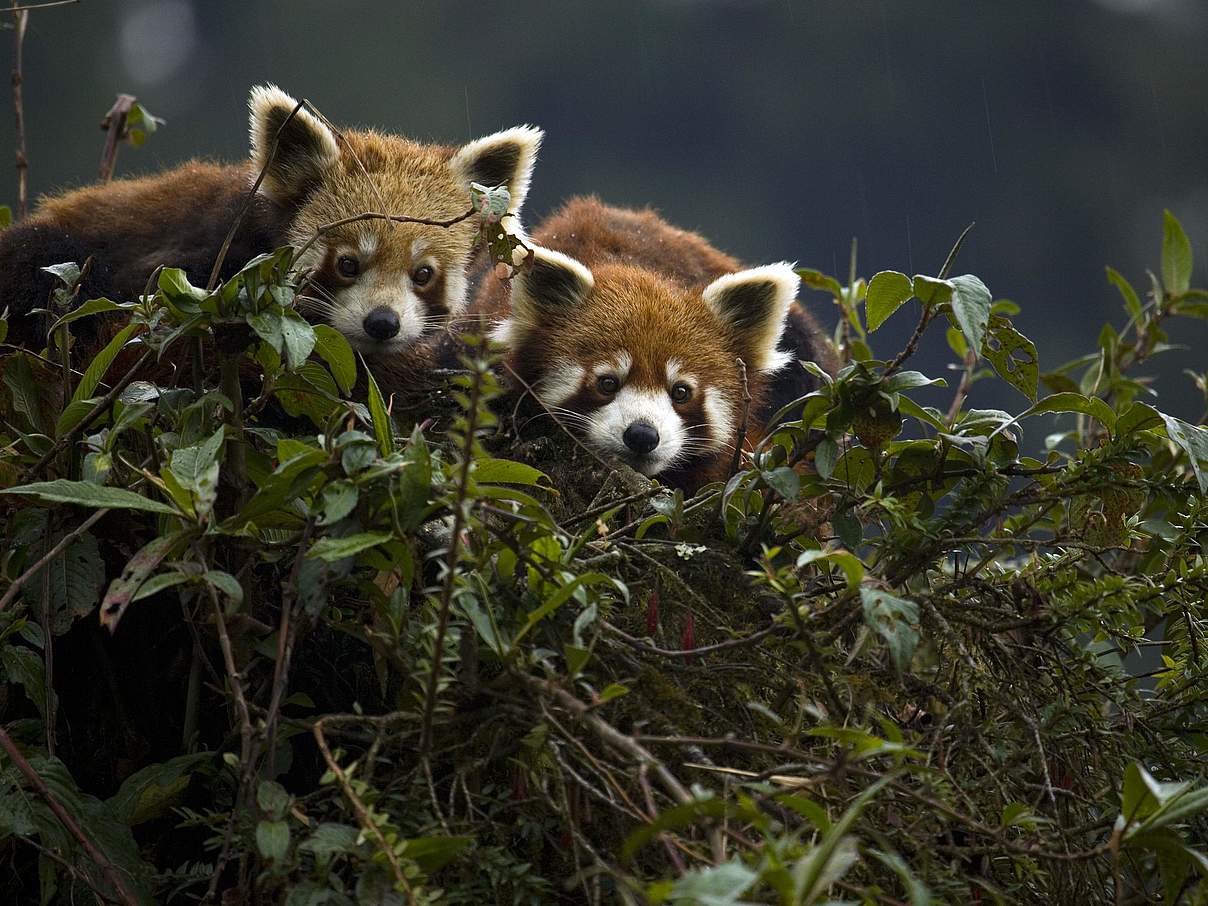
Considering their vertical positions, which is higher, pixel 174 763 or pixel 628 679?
pixel 628 679

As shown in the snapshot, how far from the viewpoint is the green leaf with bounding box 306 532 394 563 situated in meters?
0.87

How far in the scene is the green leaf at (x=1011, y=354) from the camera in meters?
1.22

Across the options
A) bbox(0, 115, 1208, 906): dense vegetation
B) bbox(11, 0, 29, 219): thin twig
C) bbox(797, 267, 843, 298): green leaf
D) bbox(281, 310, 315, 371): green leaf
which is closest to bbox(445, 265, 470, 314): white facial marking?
bbox(797, 267, 843, 298): green leaf

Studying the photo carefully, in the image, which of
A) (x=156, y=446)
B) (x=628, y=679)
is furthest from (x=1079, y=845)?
(x=156, y=446)

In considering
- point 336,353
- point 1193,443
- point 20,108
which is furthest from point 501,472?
point 20,108

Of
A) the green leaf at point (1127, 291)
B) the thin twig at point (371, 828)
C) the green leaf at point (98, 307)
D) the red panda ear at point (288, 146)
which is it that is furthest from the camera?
the red panda ear at point (288, 146)

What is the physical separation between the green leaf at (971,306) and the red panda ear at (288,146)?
4.53 feet

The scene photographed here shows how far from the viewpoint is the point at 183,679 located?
1165 mm

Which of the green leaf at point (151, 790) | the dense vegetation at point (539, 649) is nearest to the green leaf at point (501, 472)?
the dense vegetation at point (539, 649)

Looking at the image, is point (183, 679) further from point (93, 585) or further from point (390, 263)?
point (390, 263)

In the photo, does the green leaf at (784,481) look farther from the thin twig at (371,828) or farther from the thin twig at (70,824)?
the thin twig at (70,824)

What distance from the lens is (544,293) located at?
2.20 meters

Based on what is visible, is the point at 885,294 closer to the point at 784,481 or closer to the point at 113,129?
the point at 784,481

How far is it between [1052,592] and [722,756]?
1.40 ft
